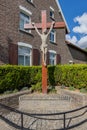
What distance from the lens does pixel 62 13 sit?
2086cm

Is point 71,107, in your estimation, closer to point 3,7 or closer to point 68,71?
point 68,71

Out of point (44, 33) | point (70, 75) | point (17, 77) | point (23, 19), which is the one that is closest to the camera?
point (44, 33)

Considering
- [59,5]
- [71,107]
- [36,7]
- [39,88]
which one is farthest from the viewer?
[59,5]

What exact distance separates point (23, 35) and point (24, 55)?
141 cm

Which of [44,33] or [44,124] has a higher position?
[44,33]

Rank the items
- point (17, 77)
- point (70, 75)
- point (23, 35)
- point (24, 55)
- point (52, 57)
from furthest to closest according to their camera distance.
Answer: point (52, 57)
point (24, 55)
point (23, 35)
point (70, 75)
point (17, 77)

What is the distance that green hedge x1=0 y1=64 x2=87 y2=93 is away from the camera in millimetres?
8773

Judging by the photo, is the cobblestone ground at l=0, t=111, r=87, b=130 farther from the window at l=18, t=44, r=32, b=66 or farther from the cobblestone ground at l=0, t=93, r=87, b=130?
the window at l=18, t=44, r=32, b=66

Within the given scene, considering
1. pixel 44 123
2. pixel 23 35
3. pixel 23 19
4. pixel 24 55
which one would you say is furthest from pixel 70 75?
pixel 23 19

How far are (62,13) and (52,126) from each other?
55.5 feet

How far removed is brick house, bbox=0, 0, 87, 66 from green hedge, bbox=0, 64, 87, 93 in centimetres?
167

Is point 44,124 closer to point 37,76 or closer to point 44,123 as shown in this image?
point 44,123

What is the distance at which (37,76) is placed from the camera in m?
11.3

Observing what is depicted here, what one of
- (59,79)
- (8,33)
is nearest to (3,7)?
(8,33)
